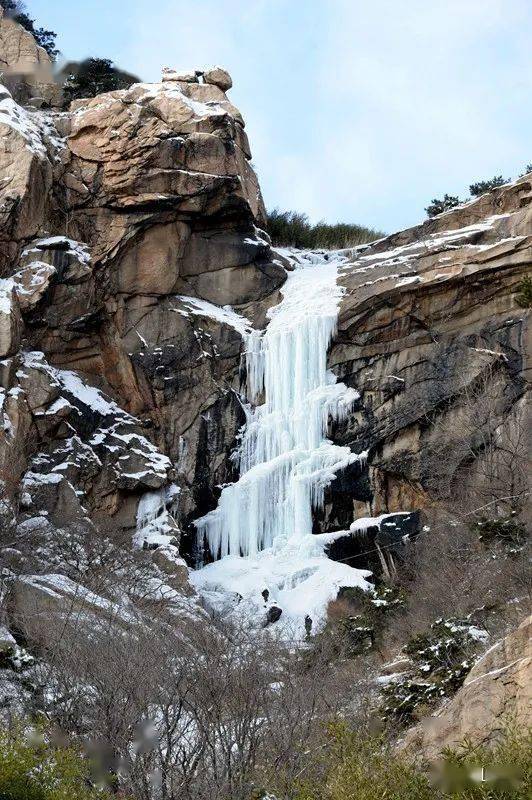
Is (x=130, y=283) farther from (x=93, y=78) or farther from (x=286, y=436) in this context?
(x=93, y=78)

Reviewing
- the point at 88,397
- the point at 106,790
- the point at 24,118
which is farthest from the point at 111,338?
the point at 106,790

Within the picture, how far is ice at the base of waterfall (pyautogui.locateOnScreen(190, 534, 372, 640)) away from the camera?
28.3 meters

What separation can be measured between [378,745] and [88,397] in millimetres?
21129

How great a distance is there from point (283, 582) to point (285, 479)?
10.3 feet

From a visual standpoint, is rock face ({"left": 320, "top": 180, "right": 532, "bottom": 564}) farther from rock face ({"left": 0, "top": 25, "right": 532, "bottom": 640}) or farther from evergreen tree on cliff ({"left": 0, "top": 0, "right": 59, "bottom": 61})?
evergreen tree on cliff ({"left": 0, "top": 0, "right": 59, "bottom": 61})

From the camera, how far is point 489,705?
37.1ft

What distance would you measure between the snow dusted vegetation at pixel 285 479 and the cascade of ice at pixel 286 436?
0.09 feet

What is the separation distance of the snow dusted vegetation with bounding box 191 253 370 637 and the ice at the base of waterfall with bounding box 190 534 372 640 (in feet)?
0.08

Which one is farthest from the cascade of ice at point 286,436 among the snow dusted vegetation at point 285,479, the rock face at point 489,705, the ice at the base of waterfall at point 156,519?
the rock face at point 489,705

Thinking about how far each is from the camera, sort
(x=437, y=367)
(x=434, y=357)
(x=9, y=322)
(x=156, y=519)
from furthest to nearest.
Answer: (x=434, y=357)
(x=437, y=367)
(x=156, y=519)
(x=9, y=322)

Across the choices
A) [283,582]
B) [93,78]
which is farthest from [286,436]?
[93,78]

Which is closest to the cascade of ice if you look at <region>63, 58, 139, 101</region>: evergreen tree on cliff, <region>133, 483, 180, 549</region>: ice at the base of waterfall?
<region>133, 483, 180, 549</region>: ice at the base of waterfall

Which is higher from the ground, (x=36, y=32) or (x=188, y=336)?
(x=36, y=32)

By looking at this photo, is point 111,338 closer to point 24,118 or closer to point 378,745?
point 24,118
